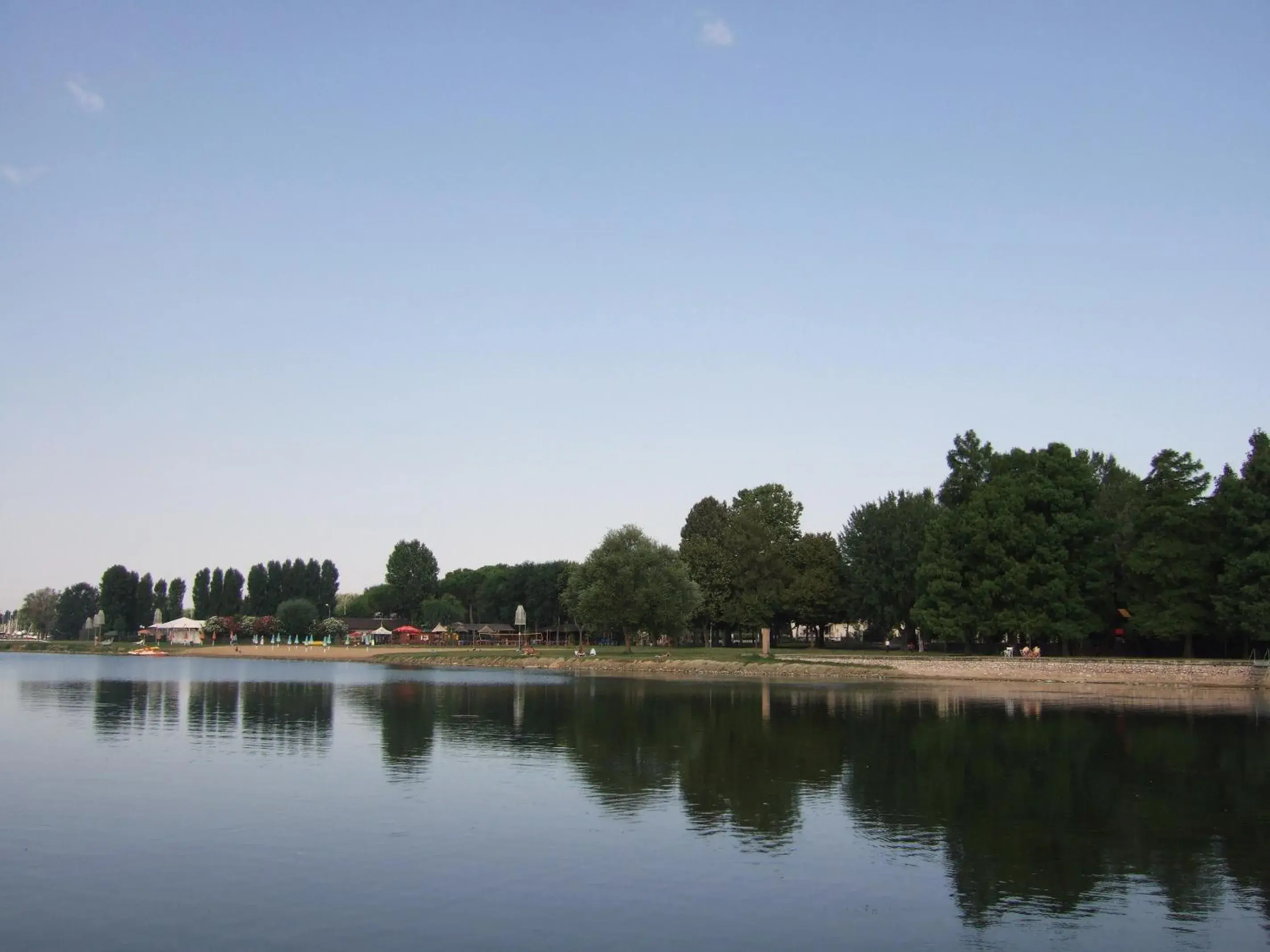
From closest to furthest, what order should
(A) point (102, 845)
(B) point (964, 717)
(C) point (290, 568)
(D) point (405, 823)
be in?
(A) point (102, 845), (D) point (405, 823), (B) point (964, 717), (C) point (290, 568)

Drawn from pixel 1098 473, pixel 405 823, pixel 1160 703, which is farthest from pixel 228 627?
pixel 405 823

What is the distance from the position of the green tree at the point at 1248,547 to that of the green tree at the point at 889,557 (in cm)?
2755

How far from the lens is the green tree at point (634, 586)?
4028 inches

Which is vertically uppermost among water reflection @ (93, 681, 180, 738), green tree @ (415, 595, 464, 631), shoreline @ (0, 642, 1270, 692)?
green tree @ (415, 595, 464, 631)

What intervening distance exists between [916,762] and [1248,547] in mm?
49112

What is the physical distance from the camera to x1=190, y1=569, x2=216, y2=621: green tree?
632 feet

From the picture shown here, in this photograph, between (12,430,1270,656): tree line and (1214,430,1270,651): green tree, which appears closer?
(1214,430,1270,651): green tree

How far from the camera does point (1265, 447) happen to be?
7206cm

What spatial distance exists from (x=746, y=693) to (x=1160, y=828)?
4198 cm

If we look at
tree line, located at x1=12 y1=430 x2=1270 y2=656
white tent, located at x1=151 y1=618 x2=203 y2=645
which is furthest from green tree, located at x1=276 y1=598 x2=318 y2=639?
tree line, located at x1=12 y1=430 x2=1270 y2=656

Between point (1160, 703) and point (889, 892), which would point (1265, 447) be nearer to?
point (1160, 703)

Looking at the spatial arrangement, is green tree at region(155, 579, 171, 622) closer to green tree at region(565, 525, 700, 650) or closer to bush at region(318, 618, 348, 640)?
bush at region(318, 618, 348, 640)

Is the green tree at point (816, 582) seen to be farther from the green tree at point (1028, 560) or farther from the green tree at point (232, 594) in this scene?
the green tree at point (232, 594)

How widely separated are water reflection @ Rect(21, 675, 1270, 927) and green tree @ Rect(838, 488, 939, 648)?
37395mm
